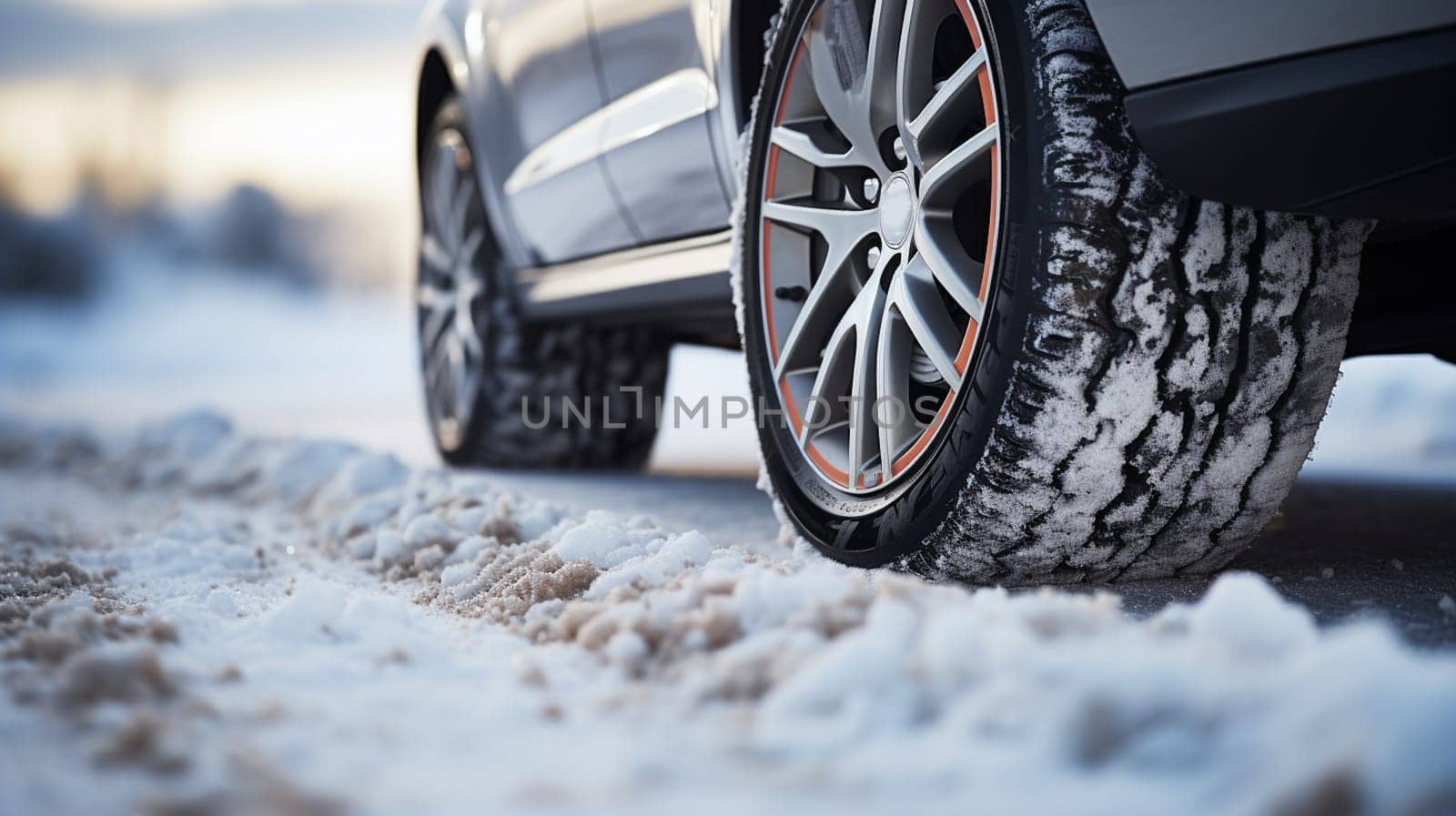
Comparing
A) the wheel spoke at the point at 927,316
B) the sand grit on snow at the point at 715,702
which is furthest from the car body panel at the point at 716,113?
the sand grit on snow at the point at 715,702

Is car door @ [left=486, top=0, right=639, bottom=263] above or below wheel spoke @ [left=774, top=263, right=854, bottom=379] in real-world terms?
above

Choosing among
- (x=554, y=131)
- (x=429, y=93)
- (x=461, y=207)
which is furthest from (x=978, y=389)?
(x=429, y=93)

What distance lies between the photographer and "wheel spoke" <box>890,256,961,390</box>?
5.16 feet

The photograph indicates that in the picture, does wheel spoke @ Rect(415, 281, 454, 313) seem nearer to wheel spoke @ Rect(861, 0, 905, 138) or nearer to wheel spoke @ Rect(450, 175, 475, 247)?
wheel spoke @ Rect(450, 175, 475, 247)

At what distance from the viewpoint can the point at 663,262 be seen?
2.60 meters

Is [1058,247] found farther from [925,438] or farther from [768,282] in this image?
[768,282]

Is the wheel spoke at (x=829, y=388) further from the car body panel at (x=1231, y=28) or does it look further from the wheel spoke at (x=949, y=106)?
the car body panel at (x=1231, y=28)

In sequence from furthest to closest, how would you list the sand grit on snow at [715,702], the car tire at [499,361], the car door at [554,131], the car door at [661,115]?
1. the car tire at [499,361]
2. the car door at [554,131]
3. the car door at [661,115]
4. the sand grit on snow at [715,702]

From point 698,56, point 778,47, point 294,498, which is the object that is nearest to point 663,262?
point 698,56

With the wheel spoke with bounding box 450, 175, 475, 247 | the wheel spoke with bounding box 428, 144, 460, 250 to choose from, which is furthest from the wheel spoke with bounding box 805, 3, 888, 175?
the wheel spoke with bounding box 428, 144, 460, 250

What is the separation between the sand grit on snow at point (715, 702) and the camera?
0.80m

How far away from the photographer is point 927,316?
1.63m

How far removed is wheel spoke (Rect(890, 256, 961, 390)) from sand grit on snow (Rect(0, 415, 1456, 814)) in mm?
375

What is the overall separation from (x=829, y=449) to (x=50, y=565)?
1.33 m
